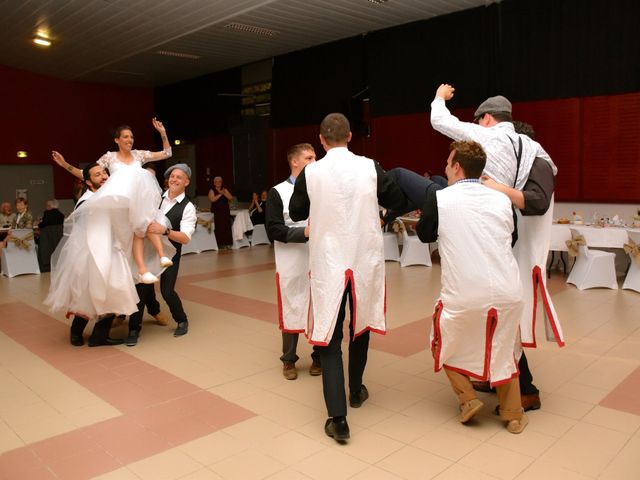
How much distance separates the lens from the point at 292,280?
360 cm

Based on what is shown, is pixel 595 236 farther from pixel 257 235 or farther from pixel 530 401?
pixel 257 235

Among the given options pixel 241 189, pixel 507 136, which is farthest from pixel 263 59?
pixel 507 136

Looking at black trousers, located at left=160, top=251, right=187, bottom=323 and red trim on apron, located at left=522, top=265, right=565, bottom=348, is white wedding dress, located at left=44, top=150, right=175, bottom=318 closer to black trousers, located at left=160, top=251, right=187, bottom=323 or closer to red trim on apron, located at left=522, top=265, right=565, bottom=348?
black trousers, located at left=160, top=251, right=187, bottom=323

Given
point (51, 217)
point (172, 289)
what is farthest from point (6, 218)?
point (172, 289)

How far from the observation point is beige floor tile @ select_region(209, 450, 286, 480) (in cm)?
255

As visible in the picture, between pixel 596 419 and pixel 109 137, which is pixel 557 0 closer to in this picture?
pixel 596 419

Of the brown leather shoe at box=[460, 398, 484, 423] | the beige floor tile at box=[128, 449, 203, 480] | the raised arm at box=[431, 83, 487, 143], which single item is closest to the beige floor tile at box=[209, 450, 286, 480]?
the beige floor tile at box=[128, 449, 203, 480]

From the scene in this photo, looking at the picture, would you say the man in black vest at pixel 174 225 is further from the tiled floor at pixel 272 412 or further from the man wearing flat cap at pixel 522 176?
the man wearing flat cap at pixel 522 176

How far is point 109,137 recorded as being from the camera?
48.8 ft

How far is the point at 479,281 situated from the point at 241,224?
888 centimetres

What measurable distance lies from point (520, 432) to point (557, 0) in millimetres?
7320

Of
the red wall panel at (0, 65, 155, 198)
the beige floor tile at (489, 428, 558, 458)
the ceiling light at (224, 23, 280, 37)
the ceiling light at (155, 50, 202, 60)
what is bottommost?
the beige floor tile at (489, 428, 558, 458)

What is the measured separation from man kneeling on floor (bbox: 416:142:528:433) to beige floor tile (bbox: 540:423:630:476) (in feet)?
1.34

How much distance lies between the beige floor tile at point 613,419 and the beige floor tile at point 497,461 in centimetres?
65
